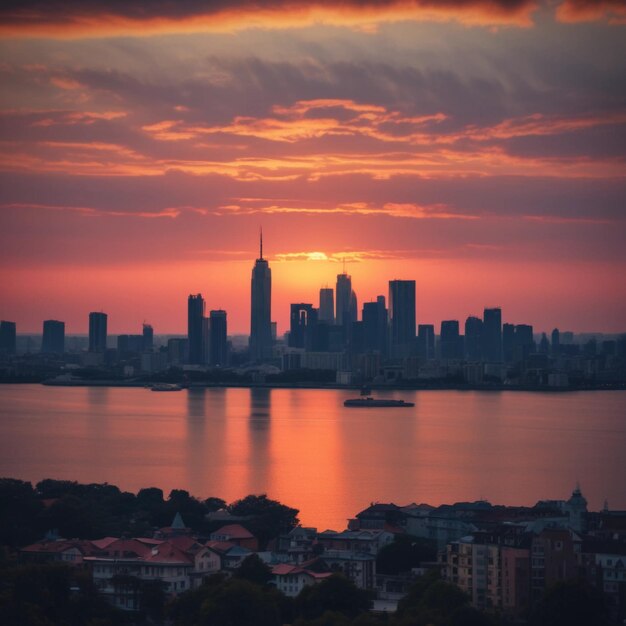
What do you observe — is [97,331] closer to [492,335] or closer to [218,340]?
[218,340]

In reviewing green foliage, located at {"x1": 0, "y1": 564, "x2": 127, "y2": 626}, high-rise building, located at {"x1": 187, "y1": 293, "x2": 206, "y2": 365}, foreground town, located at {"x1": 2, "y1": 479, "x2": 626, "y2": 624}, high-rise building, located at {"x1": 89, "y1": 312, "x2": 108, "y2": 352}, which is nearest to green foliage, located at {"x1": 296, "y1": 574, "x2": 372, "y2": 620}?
foreground town, located at {"x1": 2, "y1": 479, "x2": 626, "y2": 624}

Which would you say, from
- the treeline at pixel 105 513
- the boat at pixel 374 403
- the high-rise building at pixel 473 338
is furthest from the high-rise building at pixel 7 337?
the treeline at pixel 105 513

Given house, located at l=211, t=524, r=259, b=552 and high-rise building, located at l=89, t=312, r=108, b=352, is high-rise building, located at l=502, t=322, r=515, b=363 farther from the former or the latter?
house, located at l=211, t=524, r=259, b=552

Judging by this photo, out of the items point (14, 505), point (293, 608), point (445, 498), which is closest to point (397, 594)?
point (293, 608)

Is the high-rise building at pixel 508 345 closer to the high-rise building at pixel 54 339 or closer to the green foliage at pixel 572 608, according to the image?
the high-rise building at pixel 54 339

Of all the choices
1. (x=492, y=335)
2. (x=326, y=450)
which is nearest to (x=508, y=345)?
(x=492, y=335)
